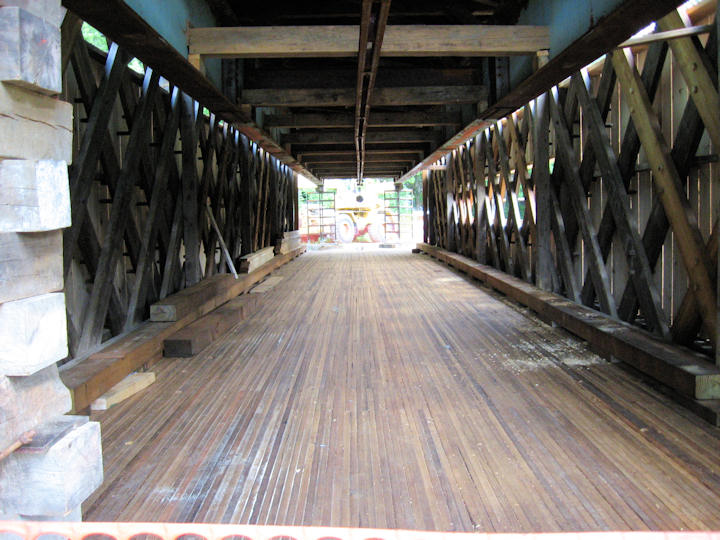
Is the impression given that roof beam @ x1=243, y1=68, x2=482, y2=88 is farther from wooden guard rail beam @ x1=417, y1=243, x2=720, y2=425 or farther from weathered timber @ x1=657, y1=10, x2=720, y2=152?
weathered timber @ x1=657, y1=10, x2=720, y2=152

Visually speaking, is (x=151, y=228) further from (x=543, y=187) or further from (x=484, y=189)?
(x=484, y=189)

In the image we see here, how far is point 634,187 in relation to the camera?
5.14 m

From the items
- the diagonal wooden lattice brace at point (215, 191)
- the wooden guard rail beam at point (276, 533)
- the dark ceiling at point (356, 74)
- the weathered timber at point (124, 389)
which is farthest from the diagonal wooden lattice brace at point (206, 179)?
the wooden guard rail beam at point (276, 533)

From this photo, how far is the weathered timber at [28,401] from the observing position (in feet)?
6.35

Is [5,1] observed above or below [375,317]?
above

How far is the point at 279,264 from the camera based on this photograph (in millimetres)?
13391

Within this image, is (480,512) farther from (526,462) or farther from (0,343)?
(0,343)

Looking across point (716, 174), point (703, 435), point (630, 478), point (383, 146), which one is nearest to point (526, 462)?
point (630, 478)

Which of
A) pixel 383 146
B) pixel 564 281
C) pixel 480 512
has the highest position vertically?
pixel 383 146

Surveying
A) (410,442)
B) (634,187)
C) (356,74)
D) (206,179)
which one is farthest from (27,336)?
(356,74)

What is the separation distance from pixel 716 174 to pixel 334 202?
28.5 metres

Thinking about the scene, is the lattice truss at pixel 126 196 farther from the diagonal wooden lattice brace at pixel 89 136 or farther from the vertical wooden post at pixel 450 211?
the vertical wooden post at pixel 450 211

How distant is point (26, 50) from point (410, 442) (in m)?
2.52


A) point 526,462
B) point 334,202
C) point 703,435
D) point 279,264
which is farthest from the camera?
point 334,202
